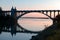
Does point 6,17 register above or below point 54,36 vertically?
below

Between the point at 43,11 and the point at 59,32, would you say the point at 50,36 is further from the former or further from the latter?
the point at 43,11

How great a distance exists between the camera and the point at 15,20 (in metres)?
73.5

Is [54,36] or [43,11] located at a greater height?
[54,36]

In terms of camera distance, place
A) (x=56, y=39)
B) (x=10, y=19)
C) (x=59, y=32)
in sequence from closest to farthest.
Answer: (x=56, y=39) < (x=59, y=32) < (x=10, y=19)

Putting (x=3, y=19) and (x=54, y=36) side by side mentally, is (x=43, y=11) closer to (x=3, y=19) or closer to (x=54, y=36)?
(x=3, y=19)

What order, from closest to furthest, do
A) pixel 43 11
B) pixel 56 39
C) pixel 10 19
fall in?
1. pixel 56 39
2. pixel 43 11
3. pixel 10 19

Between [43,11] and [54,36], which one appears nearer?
[54,36]

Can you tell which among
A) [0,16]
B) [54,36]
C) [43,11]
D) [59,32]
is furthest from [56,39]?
[0,16]

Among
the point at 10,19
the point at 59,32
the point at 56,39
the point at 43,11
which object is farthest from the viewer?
the point at 10,19

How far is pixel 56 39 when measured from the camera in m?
10.2

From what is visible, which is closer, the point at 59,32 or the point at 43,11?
the point at 59,32

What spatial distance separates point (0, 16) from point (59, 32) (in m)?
64.1

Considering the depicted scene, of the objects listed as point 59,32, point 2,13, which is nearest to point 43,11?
point 2,13

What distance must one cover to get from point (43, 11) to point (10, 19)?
36.5 feet
